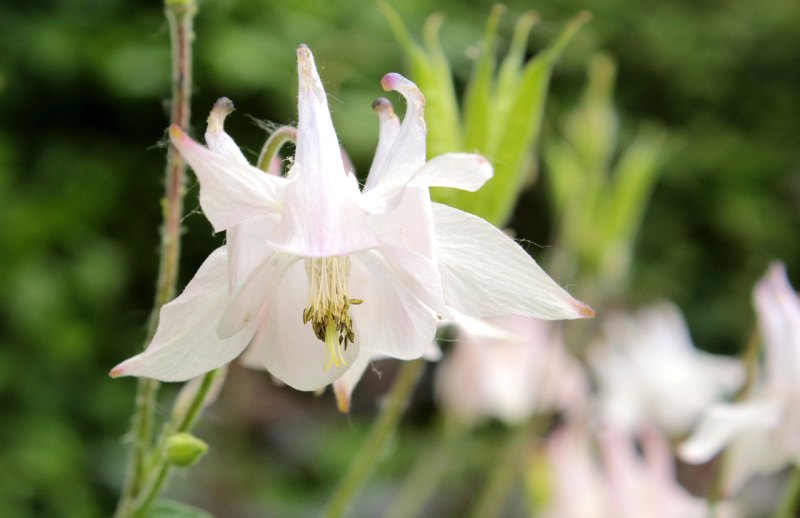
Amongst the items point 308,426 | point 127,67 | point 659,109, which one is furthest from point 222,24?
point 659,109

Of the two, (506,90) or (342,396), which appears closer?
(342,396)

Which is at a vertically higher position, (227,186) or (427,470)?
(227,186)

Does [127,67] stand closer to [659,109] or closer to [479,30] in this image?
[479,30]

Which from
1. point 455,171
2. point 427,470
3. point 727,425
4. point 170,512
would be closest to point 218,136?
point 455,171

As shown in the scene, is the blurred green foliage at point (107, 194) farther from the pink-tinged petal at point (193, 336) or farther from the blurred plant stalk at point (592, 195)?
the pink-tinged petal at point (193, 336)

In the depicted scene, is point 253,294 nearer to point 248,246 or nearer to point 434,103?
point 248,246
